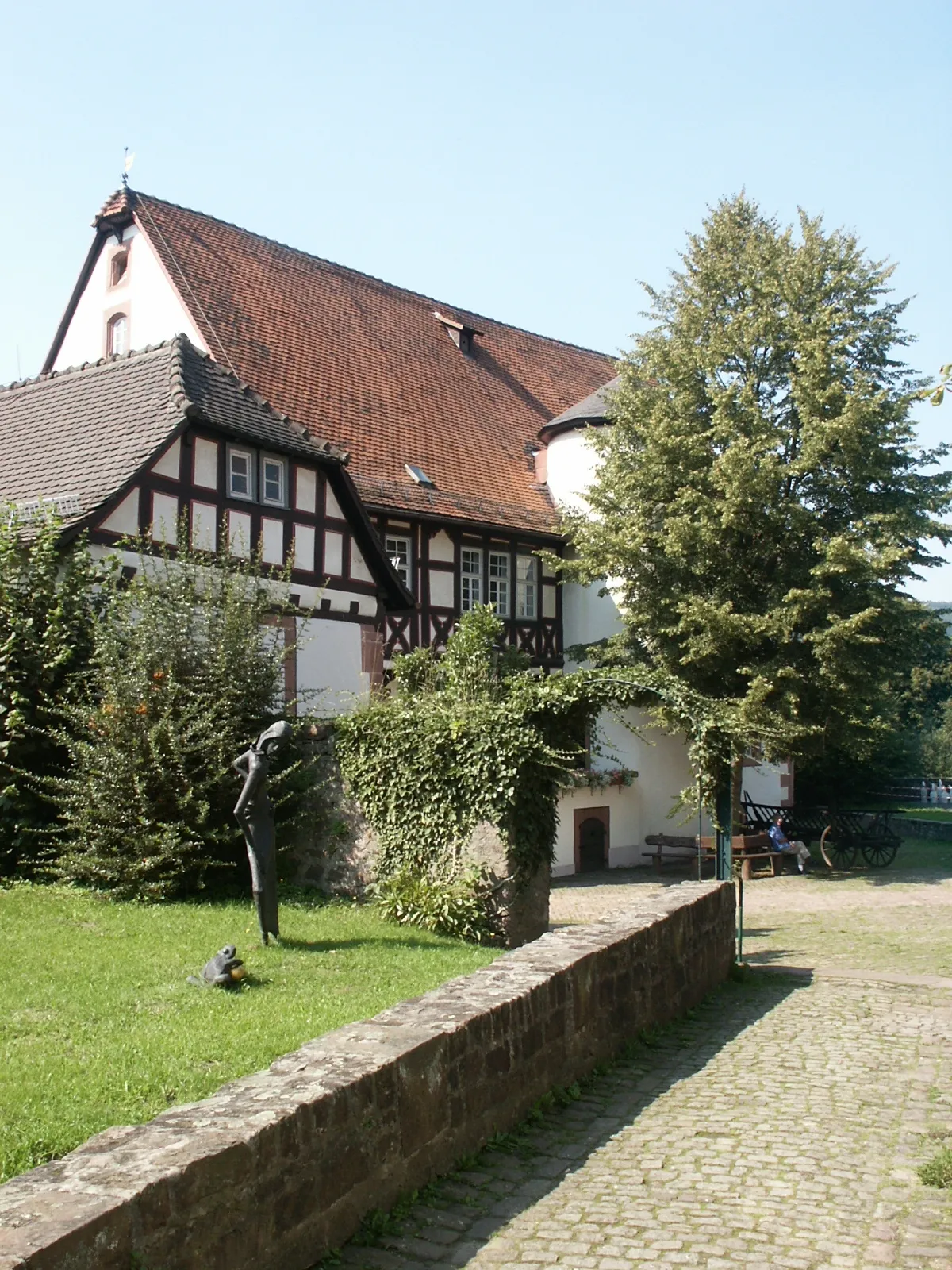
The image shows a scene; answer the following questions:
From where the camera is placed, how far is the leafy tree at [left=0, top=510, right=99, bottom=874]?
41.2 feet

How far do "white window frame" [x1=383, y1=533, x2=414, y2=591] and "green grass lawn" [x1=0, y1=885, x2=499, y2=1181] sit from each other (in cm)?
1167

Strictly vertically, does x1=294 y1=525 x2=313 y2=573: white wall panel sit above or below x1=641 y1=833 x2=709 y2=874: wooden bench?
above

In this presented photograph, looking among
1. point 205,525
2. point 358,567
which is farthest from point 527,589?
point 205,525

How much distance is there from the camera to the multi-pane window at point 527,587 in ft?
84.4

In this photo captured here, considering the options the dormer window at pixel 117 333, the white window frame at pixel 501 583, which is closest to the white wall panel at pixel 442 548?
the white window frame at pixel 501 583

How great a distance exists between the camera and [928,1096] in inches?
286

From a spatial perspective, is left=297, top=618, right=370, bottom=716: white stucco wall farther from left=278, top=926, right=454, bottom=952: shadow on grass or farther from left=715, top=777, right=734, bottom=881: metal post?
left=278, top=926, right=454, bottom=952: shadow on grass

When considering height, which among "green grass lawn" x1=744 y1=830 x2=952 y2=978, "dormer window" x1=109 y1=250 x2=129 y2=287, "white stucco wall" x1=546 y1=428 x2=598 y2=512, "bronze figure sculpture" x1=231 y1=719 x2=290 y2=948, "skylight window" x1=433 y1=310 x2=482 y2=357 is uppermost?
"skylight window" x1=433 y1=310 x2=482 y2=357

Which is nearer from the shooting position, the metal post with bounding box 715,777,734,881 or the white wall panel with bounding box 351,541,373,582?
the metal post with bounding box 715,777,734,881

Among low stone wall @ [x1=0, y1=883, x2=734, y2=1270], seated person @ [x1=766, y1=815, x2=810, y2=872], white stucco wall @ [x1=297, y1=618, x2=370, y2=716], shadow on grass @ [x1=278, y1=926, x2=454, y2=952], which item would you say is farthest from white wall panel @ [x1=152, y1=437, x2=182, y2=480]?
seated person @ [x1=766, y1=815, x2=810, y2=872]

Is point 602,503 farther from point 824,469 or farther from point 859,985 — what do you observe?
point 859,985

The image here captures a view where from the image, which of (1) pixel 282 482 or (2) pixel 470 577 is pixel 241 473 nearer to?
(1) pixel 282 482

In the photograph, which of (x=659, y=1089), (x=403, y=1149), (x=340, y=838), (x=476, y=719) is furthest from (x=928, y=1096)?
(x=340, y=838)

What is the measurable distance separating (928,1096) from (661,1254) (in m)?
3.07
